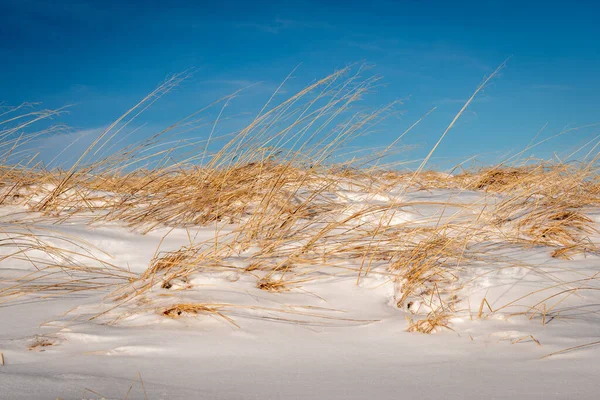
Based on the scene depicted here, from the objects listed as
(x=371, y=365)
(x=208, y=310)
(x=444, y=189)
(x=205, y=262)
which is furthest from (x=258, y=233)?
(x=444, y=189)

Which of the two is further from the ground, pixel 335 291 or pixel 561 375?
pixel 335 291

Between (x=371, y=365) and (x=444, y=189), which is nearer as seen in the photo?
(x=371, y=365)

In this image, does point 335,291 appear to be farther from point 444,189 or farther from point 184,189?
point 444,189

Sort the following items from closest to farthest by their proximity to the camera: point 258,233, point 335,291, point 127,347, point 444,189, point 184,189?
point 127,347
point 335,291
point 258,233
point 184,189
point 444,189

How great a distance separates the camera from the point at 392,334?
1424 mm

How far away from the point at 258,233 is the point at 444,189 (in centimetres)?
180

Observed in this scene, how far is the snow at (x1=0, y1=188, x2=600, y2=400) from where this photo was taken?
3.45ft

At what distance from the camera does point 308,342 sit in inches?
53.6

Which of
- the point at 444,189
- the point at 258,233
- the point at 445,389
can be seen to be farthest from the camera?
the point at 444,189

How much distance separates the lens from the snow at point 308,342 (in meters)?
1.05

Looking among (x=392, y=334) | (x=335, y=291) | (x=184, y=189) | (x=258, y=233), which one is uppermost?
(x=184, y=189)

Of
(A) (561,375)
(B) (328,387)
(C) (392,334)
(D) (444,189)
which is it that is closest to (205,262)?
(C) (392,334)

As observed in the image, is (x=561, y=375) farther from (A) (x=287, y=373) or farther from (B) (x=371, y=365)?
(A) (x=287, y=373)

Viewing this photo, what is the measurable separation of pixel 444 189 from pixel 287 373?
8.87 feet
